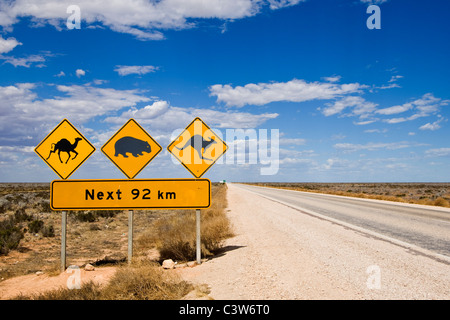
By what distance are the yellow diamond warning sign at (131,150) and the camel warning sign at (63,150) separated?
68 cm

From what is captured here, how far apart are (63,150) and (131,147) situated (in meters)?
1.55

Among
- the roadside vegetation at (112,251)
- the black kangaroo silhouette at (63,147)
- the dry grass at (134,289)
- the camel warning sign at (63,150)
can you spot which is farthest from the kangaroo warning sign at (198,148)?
the dry grass at (134,289)

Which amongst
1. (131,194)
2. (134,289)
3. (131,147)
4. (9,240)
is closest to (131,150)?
(131,147)

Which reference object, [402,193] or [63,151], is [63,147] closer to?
[63,151]

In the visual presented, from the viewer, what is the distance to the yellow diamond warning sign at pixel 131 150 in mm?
7473

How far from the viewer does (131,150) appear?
7.50m

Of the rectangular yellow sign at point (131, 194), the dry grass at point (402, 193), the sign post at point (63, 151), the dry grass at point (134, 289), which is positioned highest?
the sign post at point (63, 151)

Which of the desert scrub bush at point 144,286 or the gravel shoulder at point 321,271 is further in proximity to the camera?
the desert scrub bush at point 144,286

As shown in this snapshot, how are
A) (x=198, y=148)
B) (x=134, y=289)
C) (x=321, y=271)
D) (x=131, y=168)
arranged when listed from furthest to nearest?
(x=131, y=168)
(x=198, y=148)
(x=321, y=271)
(x=134, y=289)

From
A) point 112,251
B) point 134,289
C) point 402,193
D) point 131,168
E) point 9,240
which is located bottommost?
point 402,193

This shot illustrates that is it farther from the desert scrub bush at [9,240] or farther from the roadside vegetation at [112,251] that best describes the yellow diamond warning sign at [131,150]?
the desert scrub bush at [9,240]
